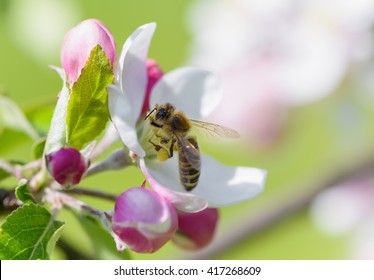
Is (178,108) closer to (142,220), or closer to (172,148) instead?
(172,148)

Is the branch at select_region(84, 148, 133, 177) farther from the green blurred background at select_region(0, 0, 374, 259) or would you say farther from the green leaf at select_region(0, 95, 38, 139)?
the green leaf at select_region(0, 95, 38, 139)

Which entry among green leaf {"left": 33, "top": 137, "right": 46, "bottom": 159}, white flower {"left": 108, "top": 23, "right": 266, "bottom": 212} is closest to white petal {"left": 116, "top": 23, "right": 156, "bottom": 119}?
white flower {"left": 108, "top": 23, "right": 266, "bottom": 212}

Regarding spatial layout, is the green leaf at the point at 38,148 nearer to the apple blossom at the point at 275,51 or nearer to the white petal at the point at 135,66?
the white petal at the point at 135,66

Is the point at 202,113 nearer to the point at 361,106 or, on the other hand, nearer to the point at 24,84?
the point at 361,106

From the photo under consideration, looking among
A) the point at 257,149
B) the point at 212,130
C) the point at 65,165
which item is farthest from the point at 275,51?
the point at 65,165

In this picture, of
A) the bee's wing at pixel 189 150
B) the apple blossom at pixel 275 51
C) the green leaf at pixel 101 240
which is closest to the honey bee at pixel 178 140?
the bee's wing at pixel 189 150
